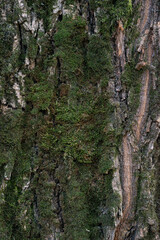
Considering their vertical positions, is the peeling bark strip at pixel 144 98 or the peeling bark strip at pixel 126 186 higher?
the peeling bark strip at pixel 144 98

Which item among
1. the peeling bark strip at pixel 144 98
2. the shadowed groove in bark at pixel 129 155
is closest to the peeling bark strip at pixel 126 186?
the shadowed groove in bark at pixel 129 155

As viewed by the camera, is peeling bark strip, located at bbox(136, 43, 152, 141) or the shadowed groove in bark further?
peeling bark strip, located at bbox(136, 43, 152, 141)

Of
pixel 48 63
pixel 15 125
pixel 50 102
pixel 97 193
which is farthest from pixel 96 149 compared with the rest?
pixel 48 63

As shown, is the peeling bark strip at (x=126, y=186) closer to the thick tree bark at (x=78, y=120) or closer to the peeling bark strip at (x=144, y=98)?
the thick tree bark at (x=78, y=120)

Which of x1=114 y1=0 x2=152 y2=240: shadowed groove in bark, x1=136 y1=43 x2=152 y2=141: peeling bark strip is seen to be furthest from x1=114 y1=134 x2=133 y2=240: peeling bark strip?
x1=136 y1=43 x2=152 y2=141: peeling bark strip

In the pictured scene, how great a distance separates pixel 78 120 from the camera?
8.82 ft

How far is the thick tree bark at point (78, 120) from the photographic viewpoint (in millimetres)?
2586

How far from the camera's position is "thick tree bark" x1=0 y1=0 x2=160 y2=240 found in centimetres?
259

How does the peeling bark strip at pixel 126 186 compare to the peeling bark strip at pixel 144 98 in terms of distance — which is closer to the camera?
the peeling bark strip at pixel 126 186

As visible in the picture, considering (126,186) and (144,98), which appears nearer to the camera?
(126,186)

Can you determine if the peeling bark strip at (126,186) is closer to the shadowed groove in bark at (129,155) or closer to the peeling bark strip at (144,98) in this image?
the shadowed groove in bark at (129,155)

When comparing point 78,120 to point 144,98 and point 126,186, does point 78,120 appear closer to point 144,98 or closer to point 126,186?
point 144,98

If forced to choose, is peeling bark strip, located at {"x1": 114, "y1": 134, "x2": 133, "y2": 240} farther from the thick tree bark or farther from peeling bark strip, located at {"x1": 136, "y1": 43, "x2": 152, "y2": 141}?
peeling bark strip, located at {"x1": 136, "y1": 43, "x2": 152, "y2": 141}

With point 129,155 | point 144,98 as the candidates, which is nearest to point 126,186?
point 129,155
